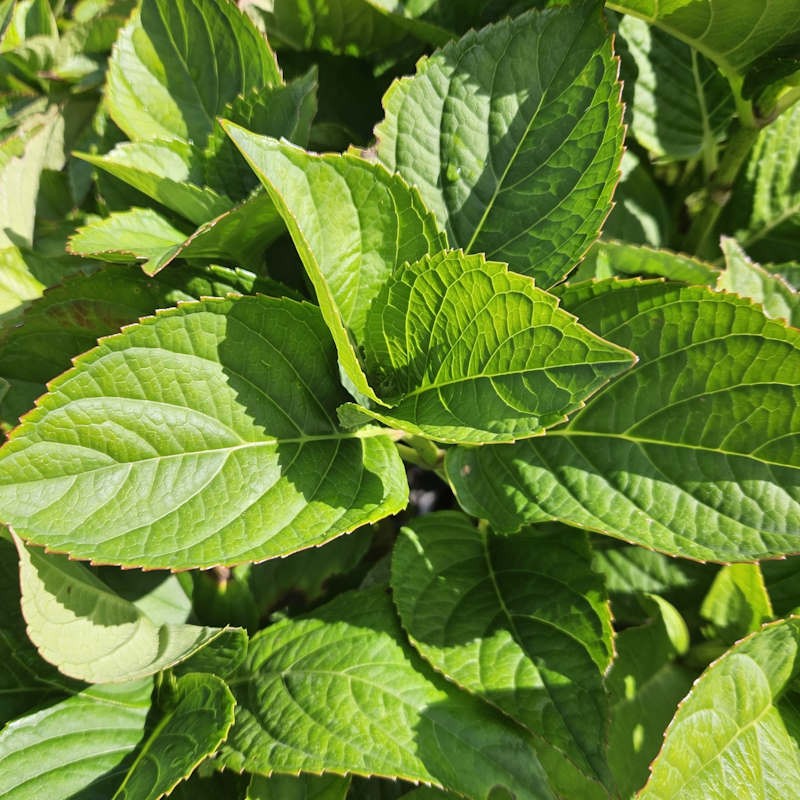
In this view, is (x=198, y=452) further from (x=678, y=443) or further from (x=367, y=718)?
(x=678, y=443)

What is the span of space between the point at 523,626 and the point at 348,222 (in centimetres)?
50

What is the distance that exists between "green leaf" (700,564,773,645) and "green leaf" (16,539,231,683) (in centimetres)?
64

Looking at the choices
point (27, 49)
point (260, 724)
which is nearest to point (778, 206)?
point (260, 724)

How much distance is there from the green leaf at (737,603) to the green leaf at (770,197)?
584 millimetres

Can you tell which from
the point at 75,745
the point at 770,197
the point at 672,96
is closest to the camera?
the point at 75,745

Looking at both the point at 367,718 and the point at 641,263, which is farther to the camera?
the point at 641,263

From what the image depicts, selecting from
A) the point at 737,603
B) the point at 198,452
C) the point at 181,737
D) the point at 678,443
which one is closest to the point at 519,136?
the point at 678,443

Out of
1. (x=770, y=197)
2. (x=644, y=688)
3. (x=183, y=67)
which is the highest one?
(x=183, y=67)

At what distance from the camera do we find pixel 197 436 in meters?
0.82

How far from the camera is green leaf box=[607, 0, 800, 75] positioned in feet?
3.03

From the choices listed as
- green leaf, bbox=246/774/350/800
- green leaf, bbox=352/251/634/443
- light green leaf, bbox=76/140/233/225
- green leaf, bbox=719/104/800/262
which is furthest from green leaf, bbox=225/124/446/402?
green leaf, bbox=719/104/800/262

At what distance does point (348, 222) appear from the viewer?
2.76 feet

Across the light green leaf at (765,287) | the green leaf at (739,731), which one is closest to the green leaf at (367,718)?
the green leaf at (739,731)

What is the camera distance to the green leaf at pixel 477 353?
27.7 inches
